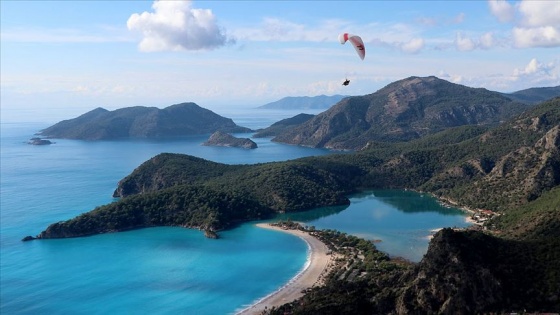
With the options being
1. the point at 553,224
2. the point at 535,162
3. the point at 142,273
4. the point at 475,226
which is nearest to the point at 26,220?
the point at 142,273

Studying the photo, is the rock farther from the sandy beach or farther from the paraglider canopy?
the paraglider canopy

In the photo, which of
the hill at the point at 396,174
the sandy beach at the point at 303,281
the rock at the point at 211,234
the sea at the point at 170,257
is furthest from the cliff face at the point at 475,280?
the hill at the point at 396,174

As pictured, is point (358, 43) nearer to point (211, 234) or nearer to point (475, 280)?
point (475, 280)

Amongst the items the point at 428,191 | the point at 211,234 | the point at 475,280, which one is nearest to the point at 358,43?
the point at 475,280

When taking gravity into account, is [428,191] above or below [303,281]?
above

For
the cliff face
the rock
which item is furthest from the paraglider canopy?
the rock

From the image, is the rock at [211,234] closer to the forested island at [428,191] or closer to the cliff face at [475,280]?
the forested island at [428,191]

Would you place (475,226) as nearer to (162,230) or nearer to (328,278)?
(328,278)
